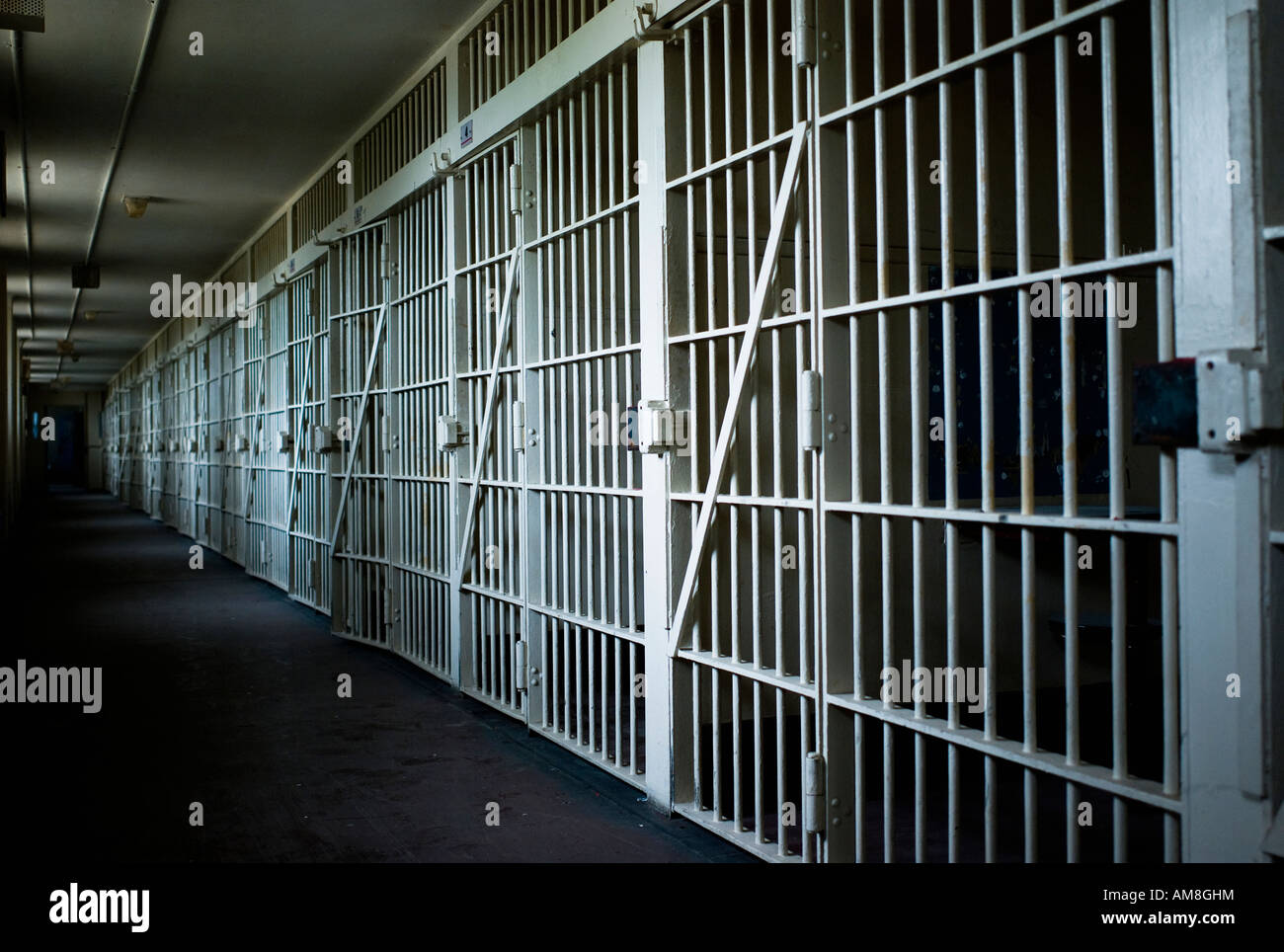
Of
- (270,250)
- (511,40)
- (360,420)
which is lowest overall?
(360,420)

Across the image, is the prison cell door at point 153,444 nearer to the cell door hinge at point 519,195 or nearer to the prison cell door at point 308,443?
the prison cell door at point 308,443

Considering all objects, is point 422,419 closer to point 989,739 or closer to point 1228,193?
point 989,739

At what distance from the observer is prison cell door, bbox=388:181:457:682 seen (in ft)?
21.3

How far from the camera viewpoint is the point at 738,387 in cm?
365


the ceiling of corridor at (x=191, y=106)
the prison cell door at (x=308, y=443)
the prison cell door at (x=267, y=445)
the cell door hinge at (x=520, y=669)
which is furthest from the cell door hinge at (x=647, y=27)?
the prison cell door at (x=267, y=445)

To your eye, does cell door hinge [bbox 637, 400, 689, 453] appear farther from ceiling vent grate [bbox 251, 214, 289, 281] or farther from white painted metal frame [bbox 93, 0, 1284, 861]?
ceiling vent grate [bbox 251, 214, 289, 281]

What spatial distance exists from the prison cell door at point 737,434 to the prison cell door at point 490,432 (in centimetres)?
107

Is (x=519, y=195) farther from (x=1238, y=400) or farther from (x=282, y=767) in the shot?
(x=1238, y=400)

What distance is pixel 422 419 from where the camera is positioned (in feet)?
22.6

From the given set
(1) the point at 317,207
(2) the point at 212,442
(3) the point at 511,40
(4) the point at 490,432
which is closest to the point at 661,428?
(4) the point at 490,432

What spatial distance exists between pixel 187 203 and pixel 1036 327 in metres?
8.16

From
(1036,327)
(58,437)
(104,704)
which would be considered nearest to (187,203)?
(104,704)

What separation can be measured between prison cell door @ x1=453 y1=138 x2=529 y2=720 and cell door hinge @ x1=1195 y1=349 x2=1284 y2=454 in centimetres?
362

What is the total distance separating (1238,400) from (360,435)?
22.2ft
